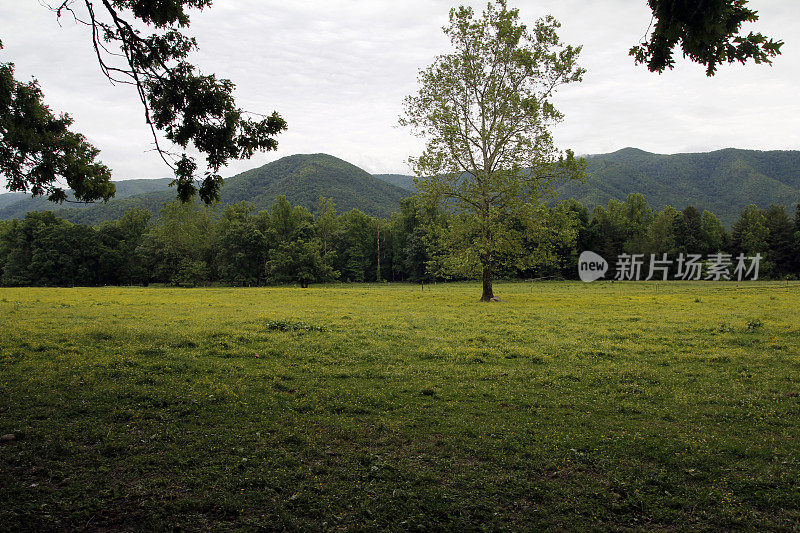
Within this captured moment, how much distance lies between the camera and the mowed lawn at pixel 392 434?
5.36 metres

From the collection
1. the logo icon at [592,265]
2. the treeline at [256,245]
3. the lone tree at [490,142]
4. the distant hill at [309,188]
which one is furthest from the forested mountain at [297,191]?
the lone tree at [490,142]

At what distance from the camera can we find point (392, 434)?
25.2 feet

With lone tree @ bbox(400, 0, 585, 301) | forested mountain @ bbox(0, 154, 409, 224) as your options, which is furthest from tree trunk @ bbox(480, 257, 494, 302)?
forested mountain @ bbox(0, 154, 409, 224)

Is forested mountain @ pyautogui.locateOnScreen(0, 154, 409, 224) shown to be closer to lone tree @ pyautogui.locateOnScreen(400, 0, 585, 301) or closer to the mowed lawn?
lone tree @ pyautogui.locateOnScreen(400, 0, 585, 301)

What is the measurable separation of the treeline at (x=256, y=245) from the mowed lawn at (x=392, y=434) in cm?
5745

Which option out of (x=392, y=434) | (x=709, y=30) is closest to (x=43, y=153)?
(x=392, y=434)

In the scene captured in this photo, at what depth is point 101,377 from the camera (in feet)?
33.8

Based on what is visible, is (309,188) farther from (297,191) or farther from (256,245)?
(256,245)

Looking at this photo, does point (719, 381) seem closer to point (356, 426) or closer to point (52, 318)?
point (356, 426)

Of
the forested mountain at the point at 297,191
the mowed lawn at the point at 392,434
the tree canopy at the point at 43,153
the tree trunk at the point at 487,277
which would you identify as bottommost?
the mowed lawn at the point at 392,434

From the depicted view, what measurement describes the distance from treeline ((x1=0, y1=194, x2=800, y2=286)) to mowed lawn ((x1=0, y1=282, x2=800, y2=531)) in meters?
57.5

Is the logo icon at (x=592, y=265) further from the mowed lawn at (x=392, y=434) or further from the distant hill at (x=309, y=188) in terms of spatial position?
the distant hill at (x=309, y=188)

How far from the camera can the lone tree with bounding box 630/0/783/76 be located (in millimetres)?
6109

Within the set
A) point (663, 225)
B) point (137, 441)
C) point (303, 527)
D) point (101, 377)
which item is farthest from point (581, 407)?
point (663, 225)
